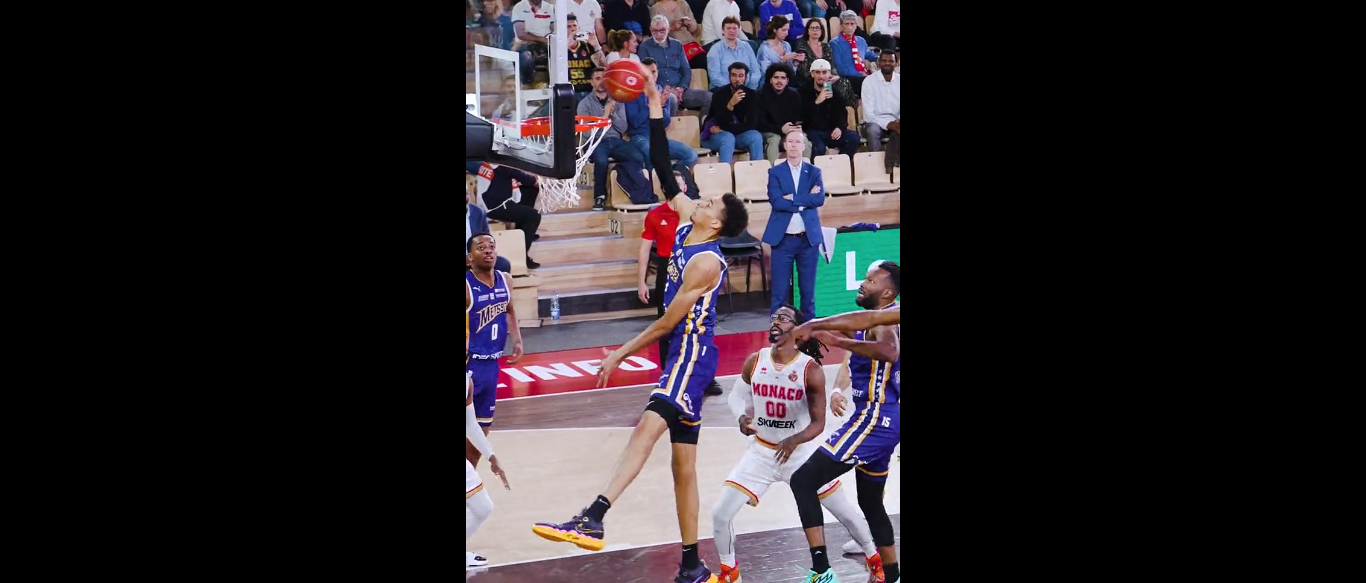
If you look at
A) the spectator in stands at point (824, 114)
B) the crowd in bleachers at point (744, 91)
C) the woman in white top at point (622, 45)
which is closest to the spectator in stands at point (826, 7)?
the crowd in bleachers at point (744, 91)

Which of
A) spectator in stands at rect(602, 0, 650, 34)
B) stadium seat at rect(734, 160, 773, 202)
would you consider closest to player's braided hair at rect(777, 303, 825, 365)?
stadium seat at rect(734, 160, 773, 202)

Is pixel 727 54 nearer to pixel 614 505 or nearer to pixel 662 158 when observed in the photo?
pixel 662 158

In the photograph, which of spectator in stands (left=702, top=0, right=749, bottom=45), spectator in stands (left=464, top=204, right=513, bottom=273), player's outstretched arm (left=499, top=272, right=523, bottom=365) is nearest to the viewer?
spectator in stands (left=464, top=204, right=513, bottom=273)

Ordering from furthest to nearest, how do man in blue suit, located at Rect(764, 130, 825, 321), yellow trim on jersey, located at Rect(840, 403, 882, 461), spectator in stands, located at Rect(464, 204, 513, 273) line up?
man in blue suit, located at Rect(764, 130, 825, 321) < yellow trim on jersey, located at Rect(840, 403, 882, 461) < spectator in stands, located at Rect(464, 204, 513, 273)

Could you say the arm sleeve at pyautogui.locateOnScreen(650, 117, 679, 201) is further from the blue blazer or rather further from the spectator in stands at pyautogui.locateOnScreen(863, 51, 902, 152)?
the spectator in stands at pyautogui.locateOnScreen(863, 51, 902, 152)

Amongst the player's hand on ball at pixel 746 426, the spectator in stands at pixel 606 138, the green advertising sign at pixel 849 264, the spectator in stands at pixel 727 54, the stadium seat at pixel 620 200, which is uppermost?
the spectator in stands at pixel 727 54

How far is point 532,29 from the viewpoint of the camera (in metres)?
5.12

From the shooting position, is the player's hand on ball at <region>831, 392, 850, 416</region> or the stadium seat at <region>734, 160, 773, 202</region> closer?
the player's hand on ball at <region>831, 392, 850, 416</region>

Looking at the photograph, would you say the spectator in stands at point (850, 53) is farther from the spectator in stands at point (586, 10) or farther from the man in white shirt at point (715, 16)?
the spectator in stands at point (586, 10)

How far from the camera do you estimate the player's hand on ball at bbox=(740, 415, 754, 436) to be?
526cm

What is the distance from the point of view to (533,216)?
206 inches

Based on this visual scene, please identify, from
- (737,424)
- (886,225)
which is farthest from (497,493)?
(886,225)

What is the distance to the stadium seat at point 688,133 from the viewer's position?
5.34m

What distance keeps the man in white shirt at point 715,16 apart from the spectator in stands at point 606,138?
16.3 inches
